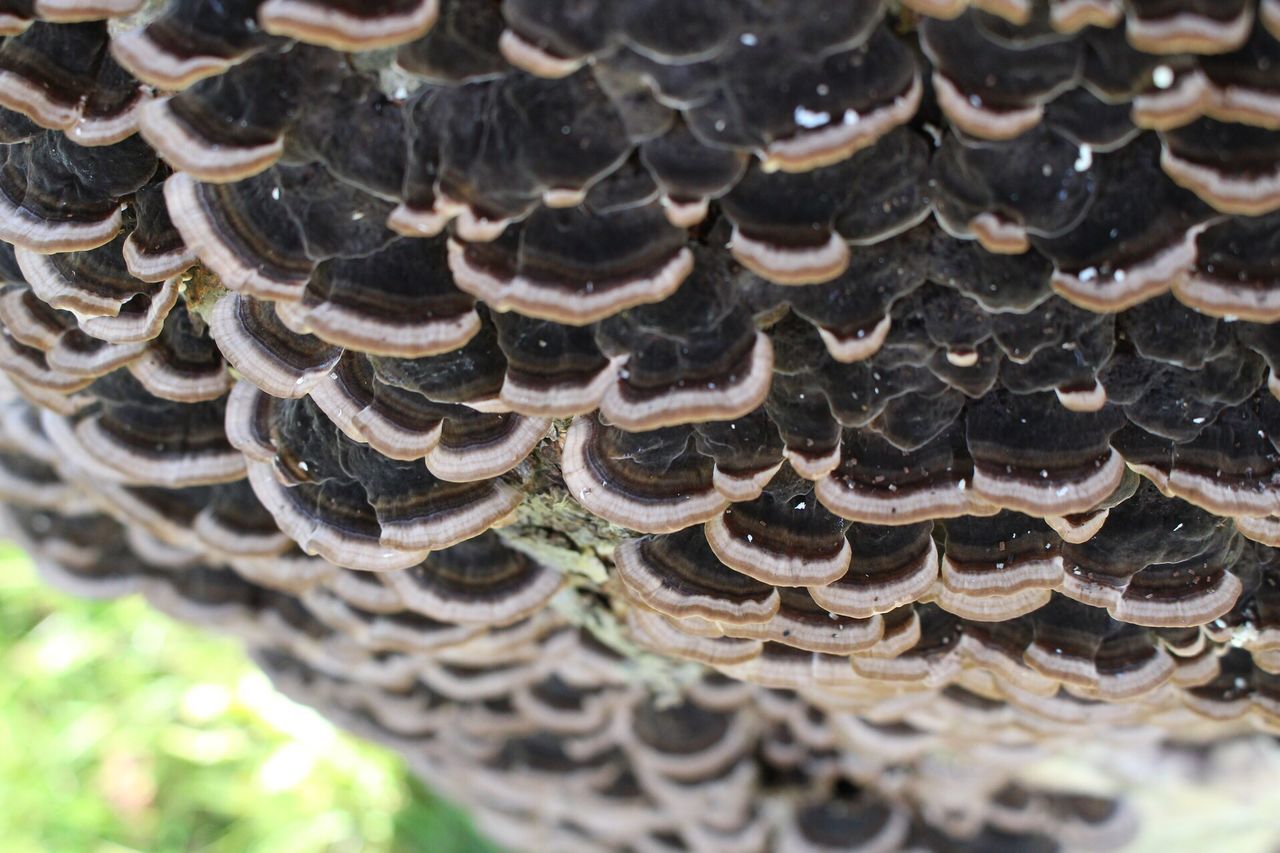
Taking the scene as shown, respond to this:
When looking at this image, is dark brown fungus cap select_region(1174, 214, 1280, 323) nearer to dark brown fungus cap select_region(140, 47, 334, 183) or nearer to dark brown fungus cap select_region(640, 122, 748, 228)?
dark brown fungus cap select_region(640, 122, 748, 228)

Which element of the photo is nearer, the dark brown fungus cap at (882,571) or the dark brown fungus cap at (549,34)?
the dark brown fungus cap at (549,34)

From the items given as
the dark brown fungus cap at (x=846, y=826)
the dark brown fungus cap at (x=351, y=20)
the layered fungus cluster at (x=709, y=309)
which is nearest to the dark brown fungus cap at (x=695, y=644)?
the layered fungus cluster at (x=709, y=309)

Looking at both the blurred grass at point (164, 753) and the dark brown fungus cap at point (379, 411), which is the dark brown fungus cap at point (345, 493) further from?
the blurred grass at point (164, 753)

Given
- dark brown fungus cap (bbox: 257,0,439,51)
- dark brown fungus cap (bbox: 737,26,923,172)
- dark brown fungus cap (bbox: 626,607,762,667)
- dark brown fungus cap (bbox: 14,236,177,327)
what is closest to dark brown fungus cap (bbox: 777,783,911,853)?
dark brown fungus cap (bbox: 626,607,762,667)

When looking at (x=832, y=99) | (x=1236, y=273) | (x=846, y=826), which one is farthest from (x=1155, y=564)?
(x=846, y=826)

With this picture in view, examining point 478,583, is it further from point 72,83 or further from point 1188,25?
point 1188,25
